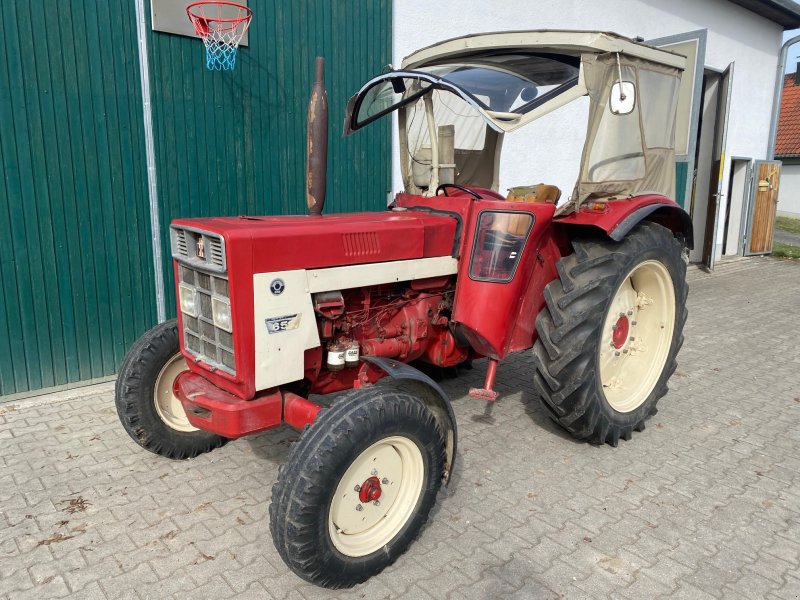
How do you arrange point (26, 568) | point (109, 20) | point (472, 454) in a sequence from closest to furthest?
point (26, 568), point (472, 454), point (109, 20)

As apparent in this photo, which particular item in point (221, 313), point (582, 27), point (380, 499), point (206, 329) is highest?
point (582, 27)

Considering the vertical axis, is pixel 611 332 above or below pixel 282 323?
below

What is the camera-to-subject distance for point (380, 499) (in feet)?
8.36

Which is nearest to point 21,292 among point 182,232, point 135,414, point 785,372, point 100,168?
point 100,168

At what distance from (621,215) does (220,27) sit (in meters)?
3.36

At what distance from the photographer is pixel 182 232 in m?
2.89

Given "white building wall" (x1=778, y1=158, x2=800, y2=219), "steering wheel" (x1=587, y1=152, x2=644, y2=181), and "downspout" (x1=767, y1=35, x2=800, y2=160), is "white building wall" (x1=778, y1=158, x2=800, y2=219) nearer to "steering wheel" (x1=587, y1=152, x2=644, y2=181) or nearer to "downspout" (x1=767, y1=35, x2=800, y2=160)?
"downspout" (x1=767, y1=35, x2=800, y2=160)

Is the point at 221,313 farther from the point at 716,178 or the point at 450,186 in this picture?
the point at 716,178

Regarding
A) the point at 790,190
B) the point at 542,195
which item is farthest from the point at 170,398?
the point at 790,190

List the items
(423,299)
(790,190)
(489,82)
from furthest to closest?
1. (790,190)
2. (489,82)
3. (423,299)

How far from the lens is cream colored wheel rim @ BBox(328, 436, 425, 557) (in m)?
2.43

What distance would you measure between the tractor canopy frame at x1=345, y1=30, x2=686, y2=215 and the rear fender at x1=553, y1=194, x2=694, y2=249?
0.07 m

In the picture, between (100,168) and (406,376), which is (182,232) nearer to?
(406,376)

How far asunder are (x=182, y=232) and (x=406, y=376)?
127 centimetres
